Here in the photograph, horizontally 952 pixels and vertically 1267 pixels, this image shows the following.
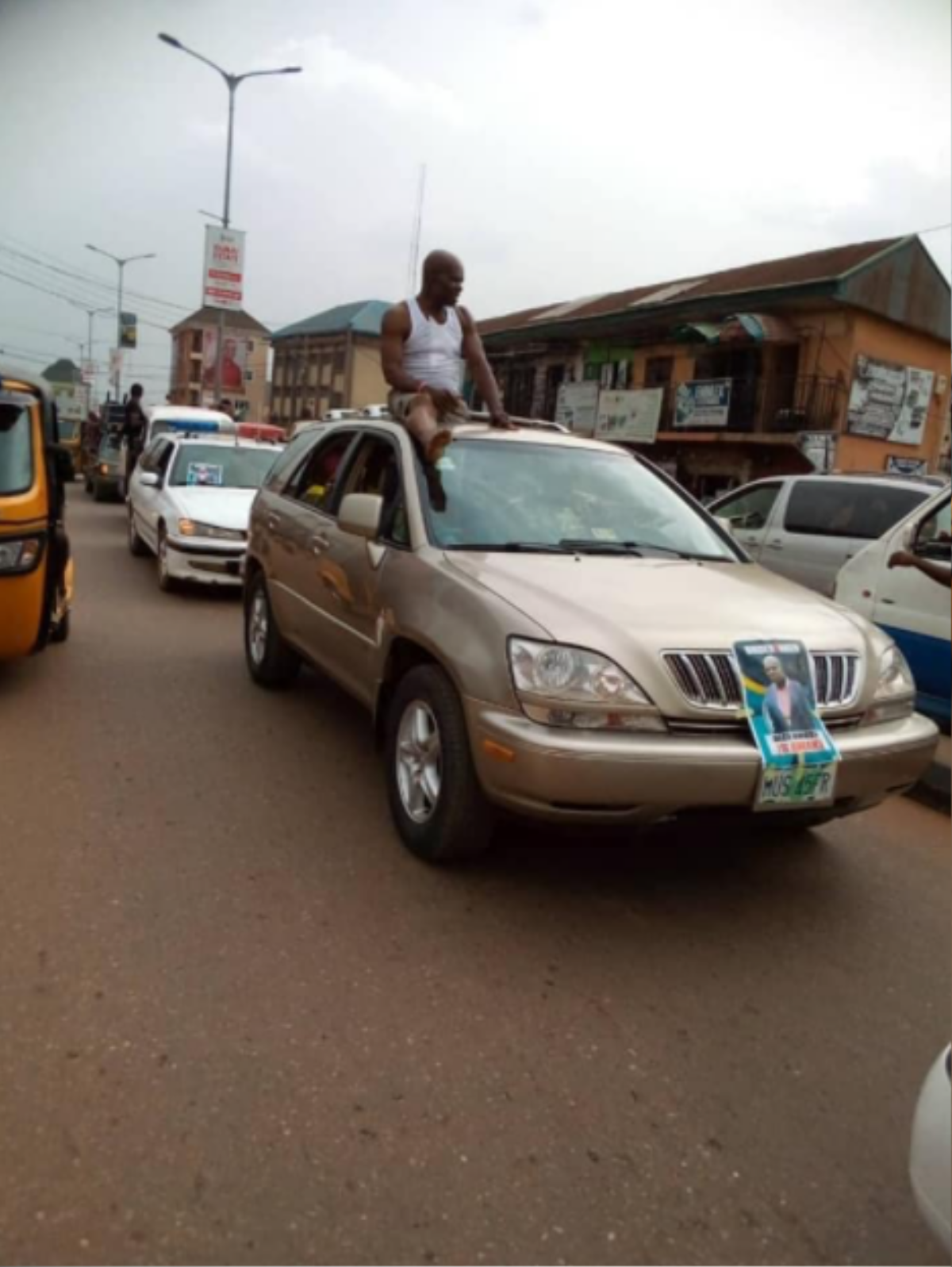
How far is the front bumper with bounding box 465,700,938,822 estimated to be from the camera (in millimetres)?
2916

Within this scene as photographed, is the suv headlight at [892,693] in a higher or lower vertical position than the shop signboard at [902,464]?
lower

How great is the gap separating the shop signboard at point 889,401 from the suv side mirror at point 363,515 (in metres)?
18.8

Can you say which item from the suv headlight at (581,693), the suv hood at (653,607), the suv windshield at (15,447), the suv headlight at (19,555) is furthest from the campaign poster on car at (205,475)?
the suv headlight at (581,693)

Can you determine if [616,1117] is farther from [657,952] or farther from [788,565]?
[788,565]

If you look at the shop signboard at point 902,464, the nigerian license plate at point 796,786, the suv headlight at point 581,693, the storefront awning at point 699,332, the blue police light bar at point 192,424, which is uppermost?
the storefront awning at point 699,332

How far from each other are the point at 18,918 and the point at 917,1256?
2673 mm

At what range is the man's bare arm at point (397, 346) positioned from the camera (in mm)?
5121

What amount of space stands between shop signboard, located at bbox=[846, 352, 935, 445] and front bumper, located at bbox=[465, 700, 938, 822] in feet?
64.1

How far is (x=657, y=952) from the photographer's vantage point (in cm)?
310

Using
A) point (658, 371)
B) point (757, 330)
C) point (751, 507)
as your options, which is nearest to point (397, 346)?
point (751, 507)

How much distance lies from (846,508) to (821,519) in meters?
0.25

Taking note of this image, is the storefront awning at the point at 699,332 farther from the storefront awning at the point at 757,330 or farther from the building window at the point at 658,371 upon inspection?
the building window at the point at 658,371

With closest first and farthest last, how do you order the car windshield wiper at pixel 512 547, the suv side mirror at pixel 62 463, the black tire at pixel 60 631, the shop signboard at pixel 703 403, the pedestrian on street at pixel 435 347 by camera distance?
the car windshield wiper at pixel 512 547 < the pedestrian on street at pixel 435 347 < the suv side mirror at pixel 62 463 < the black tire at pixel 60 631 < the shop signboard at pixel 703 403

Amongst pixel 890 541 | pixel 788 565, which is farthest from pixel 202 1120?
pixel 788 565
